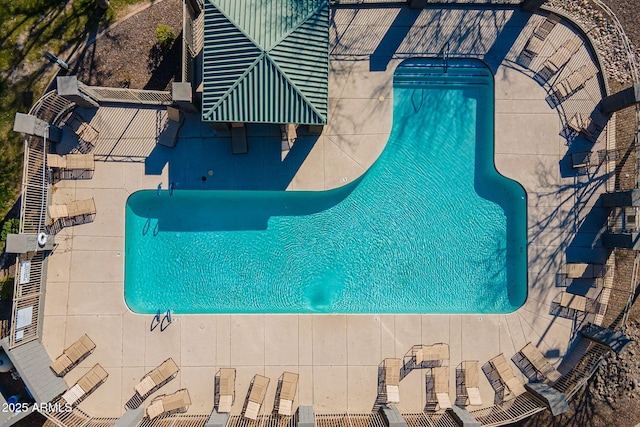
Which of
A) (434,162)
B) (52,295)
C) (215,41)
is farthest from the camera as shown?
(434,162)

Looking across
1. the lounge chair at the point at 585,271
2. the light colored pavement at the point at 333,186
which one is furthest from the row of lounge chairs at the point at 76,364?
the lounge chair at the point at 585,271

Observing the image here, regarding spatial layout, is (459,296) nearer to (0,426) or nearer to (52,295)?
(52,295)

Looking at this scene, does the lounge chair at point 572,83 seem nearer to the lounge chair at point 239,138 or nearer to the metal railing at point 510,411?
the metal railing at point 510,411

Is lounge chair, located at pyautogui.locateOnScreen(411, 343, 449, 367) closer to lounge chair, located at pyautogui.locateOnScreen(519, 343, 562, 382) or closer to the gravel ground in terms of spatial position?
lounge chair, located at pyautogui.locateOnScreen(519, 343, 562, 382)

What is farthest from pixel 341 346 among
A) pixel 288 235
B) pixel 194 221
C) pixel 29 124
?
pixel 29 124

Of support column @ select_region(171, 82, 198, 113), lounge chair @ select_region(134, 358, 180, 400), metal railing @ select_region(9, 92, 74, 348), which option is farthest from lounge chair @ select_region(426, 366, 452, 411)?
metal railing @ select_region(9, 92, 74, 348)
